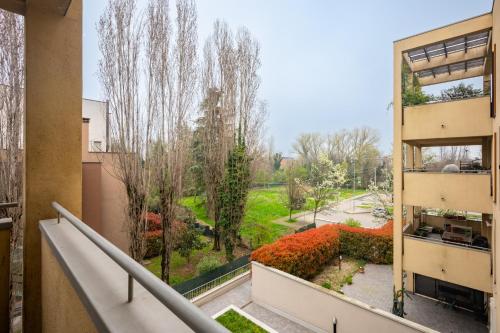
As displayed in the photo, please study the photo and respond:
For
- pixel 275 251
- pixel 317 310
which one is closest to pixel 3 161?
pixel 275 251

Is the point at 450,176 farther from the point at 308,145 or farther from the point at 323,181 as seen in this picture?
the point at 308,145

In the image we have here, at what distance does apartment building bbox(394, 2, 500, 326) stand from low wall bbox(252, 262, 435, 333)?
202 cm

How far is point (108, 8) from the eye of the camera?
628cm

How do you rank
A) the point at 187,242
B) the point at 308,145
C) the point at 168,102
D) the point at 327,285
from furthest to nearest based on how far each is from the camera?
the point at 308,145 < the point at 187,242 < the point at 327,285 < the point at 168,102

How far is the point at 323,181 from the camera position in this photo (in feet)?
49.8

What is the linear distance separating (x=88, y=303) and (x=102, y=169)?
743cm

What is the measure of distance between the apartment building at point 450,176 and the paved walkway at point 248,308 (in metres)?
3.09

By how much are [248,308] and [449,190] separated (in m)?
5.70

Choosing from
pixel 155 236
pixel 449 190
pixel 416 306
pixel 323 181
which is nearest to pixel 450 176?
pixel 449 190

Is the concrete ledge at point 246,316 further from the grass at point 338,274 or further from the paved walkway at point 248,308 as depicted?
the grass at point 338,274

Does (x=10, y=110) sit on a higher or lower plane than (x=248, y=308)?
higher

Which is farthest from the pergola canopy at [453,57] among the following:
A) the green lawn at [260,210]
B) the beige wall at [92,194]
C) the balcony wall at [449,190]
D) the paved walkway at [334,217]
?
the beige wall at [92,194]

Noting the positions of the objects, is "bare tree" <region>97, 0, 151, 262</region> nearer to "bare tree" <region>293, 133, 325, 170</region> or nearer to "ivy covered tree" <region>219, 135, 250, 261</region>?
"ivy covered tree" <region>219, 135, 250, 261</region>

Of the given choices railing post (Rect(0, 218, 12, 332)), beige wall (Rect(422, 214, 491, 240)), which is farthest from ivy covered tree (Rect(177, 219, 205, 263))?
beige wall (Rect(422, 214, 491, 240))
